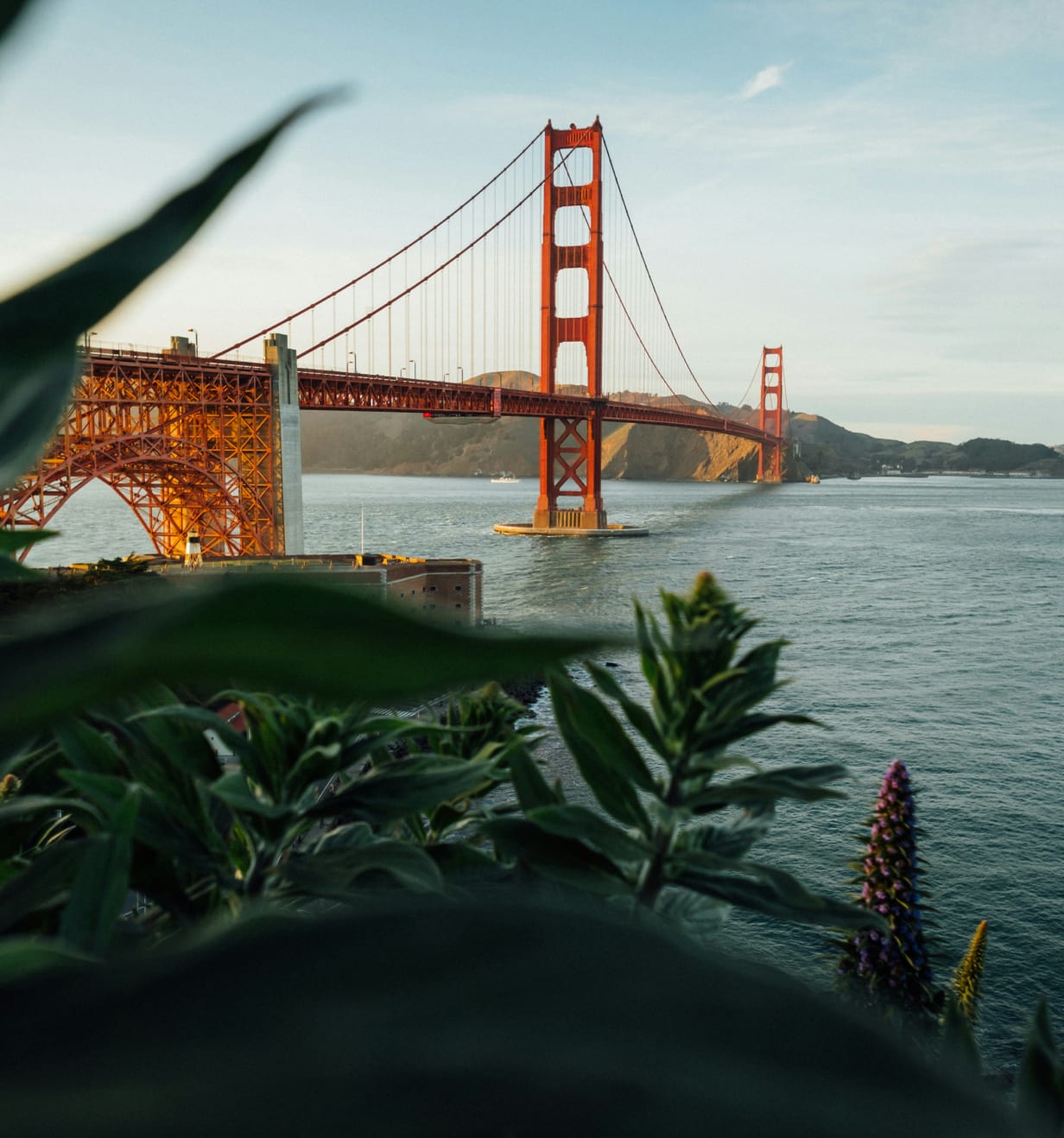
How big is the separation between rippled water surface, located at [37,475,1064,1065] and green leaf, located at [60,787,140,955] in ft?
0.69

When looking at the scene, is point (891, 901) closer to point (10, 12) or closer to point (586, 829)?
point (586, 829)

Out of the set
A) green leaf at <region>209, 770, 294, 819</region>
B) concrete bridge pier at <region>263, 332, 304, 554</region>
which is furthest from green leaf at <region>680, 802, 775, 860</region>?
concrete bridge pier at <region>263, 332, 304, 554</region>

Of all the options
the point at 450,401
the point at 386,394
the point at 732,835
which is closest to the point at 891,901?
the point at 732,835

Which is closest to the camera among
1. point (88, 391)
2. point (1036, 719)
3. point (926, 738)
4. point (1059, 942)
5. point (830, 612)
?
point (1059, 942)

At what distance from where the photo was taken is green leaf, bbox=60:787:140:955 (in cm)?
37

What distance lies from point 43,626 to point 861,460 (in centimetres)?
15339

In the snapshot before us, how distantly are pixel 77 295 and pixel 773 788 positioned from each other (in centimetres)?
53

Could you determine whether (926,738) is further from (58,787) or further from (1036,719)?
(58,787)

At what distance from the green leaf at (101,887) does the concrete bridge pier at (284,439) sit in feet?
95.6

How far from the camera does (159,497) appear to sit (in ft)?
101

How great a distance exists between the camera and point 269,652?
0.20 metres

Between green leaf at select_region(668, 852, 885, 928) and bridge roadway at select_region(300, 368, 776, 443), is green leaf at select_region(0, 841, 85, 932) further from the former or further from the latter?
bridge roadway at select_region(300, 368, 776, 443)

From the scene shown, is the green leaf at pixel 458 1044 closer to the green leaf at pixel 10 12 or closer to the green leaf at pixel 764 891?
the green leaf at pixel 10 12

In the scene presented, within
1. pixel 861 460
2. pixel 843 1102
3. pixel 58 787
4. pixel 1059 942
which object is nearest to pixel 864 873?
pixel 58 787
